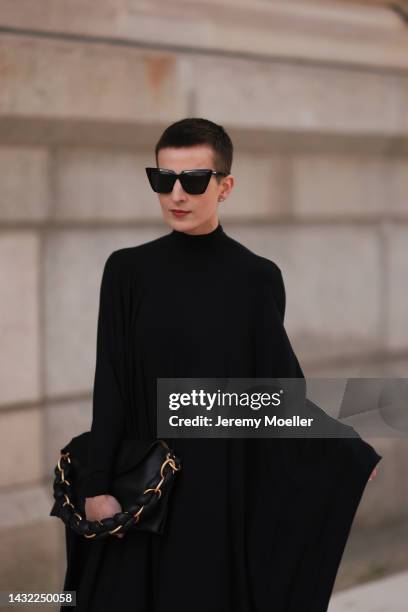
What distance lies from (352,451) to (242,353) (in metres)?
0.47

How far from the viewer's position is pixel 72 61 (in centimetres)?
462

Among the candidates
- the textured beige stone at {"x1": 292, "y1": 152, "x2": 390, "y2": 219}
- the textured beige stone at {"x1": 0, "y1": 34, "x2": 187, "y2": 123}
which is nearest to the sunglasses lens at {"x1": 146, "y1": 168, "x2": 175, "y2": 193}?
the textured beige stone at {"x1": 0, "y1": 34, "x2": 187, "y2": 123}

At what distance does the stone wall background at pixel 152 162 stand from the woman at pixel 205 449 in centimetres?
190

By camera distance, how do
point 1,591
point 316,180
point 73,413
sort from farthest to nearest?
point 316,180, point 73,413, point 1,591

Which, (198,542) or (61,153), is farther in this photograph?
(61,153)

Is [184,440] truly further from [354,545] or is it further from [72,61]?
[354,545]

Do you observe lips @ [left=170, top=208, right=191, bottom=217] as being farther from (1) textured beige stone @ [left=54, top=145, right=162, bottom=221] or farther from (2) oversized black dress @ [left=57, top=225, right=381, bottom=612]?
(1) textured beige stone @ [left=54, top=145, right=162, bottom=221]

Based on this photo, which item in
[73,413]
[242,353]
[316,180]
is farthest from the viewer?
[316,180]

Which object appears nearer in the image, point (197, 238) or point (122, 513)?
point (122, 513)

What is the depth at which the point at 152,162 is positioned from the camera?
5141mm

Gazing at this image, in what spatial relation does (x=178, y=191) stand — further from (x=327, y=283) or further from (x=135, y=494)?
(x=327, y=283)

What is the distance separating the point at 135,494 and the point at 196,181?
3.12 ft

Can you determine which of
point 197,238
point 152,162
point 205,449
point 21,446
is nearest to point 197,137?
point 197,238

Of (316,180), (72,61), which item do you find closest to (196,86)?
(72,61)
